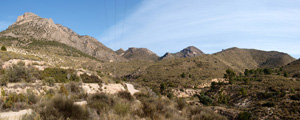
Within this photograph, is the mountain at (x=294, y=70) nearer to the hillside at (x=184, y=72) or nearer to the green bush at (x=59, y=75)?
the hillside at (x=184, y=72)

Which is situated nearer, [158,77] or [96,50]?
[158,77]

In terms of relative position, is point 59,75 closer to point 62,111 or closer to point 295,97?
point 62,111

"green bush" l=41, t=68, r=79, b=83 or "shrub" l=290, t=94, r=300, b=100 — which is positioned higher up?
"green bush" l=41, t=68, r=79, b=83

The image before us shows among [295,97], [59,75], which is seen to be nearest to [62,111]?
[59,75]

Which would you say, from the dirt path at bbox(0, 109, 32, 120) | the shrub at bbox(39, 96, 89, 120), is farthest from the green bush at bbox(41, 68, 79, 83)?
the shrub at bbox(39, 96, 89, 120)

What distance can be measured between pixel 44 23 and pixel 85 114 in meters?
146

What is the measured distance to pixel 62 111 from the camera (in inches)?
186

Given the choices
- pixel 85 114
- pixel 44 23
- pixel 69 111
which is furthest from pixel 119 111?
pixel 44 23

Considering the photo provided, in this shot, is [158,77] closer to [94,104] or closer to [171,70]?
[171,70]

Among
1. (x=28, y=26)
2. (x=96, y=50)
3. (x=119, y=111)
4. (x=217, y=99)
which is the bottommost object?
(x=217, y=99)

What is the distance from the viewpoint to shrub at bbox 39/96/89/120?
173 inches

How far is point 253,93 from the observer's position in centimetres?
3975

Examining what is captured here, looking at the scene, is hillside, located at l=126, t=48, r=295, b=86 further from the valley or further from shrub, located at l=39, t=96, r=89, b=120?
shrub, located at l=39, t=96, r=89, b=120

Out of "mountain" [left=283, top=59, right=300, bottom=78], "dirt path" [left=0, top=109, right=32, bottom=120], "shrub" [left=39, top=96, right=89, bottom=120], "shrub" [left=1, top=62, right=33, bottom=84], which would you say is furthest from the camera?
"mountain" [left=283, top=59, right=300, bottom=78]
